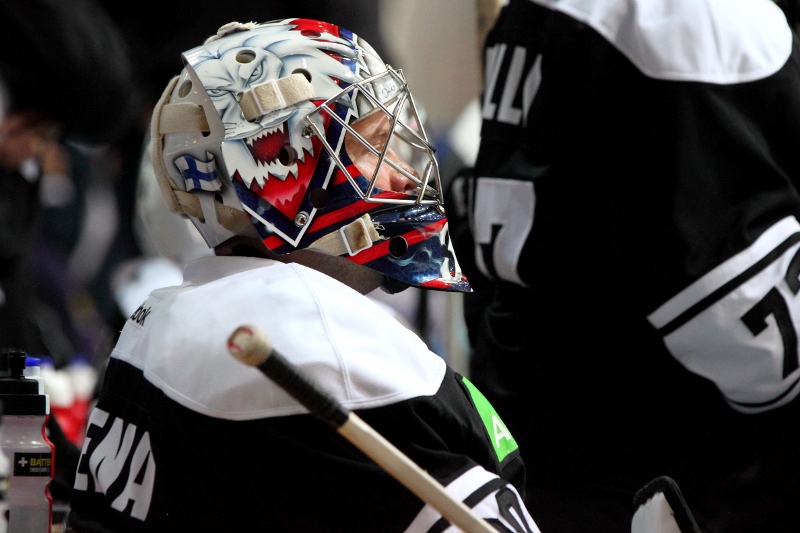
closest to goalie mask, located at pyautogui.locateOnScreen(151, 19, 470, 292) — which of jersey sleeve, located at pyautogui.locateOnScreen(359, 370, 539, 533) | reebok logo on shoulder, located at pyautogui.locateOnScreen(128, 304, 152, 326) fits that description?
reebok logo on shoulder, located at pyautogui.locateOnScreen(128, 304, 152, 326)

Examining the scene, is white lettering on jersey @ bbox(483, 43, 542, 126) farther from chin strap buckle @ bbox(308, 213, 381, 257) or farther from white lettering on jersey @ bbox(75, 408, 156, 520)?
white lettering on jersey @ bbox(75, 408, 156, 520)

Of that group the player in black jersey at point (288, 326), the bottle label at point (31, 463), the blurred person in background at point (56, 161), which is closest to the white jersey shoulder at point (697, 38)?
the player in black jersey at point (288, 326)

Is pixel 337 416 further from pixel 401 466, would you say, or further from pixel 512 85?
pixel 512 85

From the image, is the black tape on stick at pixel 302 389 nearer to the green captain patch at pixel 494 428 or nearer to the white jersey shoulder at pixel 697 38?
the green captain patch at pixel 494 428

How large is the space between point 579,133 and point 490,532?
1.01m

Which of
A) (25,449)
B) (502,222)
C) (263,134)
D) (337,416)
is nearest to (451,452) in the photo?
(337,416)

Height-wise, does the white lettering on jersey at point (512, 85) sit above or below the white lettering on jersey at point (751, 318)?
above

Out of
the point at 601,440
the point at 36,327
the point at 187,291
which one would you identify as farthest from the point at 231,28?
the point at 36,327

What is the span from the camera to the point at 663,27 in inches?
66.8

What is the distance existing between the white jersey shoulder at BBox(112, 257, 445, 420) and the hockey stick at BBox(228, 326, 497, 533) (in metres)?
0.17

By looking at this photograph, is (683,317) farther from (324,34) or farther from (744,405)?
(324,34)

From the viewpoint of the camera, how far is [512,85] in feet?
6.35

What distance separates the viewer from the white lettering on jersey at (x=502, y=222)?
1884 mm

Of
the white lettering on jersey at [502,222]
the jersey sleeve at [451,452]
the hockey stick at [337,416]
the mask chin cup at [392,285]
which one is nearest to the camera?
the hockey stick at [337,416]
